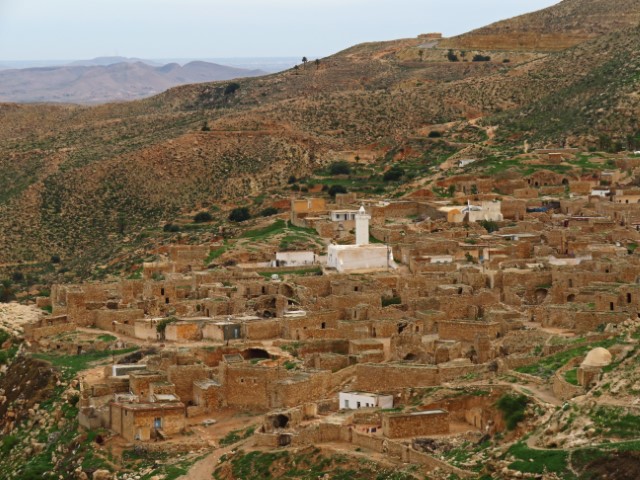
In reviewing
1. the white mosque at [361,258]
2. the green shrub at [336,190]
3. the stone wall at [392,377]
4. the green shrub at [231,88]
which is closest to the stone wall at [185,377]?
the stone wall at [392,377]

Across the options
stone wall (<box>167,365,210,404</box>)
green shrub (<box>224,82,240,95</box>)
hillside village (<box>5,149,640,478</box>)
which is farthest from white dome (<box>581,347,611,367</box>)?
green shrub (<box>224,82,240,95</box>)

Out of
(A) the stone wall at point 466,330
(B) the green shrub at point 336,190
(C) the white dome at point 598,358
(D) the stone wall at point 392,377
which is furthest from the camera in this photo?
(B) the green shrub at point 336,190

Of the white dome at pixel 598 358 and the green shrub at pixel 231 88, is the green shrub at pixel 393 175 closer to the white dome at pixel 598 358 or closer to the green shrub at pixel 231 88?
the white dome at pixel 598 358

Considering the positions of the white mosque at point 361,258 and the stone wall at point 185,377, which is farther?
the white mosque at point 361,258

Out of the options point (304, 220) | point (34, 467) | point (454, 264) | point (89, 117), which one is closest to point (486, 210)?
point (304, 220)

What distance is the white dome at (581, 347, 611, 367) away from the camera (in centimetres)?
2964

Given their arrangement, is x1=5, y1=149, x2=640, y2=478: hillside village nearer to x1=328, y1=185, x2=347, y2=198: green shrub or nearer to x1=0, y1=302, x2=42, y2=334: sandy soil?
x1=0, y1=302, x2=42, y2=334: sandy soil

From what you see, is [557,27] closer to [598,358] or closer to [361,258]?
[361,258]

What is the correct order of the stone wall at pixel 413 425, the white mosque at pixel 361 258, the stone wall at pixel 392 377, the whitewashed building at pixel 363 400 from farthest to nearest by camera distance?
the white mosque at pixel 361 258 → the stone wall at pixel 392 377 → the whitewashed building at pixel 363 400 → the stone wall at pixel 413 425

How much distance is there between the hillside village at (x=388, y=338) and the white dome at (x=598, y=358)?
50mm

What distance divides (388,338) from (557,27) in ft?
275

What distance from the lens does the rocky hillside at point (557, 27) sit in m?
114

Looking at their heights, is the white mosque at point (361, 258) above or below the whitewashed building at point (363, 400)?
above

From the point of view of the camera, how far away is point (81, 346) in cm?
4272
